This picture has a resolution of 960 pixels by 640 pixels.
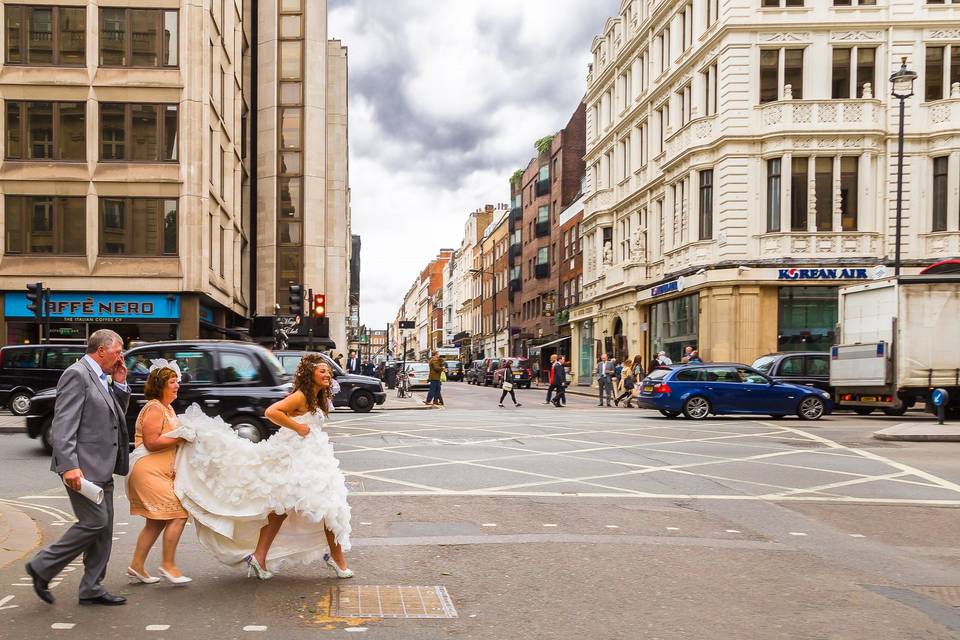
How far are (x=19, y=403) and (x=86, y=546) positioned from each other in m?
18.4

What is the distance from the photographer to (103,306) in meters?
30.7

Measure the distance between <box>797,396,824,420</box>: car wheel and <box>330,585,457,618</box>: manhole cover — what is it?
18.7 m

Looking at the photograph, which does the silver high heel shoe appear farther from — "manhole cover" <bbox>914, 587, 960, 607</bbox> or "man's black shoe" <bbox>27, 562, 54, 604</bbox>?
"manhole cover" <bbox>914, 587, 960, 607</bbox>

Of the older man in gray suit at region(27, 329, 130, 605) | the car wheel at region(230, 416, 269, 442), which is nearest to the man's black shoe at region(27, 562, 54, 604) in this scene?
the older man in gray suit at region(27, 329, 130, 605)

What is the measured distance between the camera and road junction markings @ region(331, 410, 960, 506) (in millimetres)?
10664

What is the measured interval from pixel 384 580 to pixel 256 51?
5207cm

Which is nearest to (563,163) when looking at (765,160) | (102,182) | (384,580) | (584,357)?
(584,357)

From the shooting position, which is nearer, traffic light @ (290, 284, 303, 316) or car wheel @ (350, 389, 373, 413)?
traffic light @ (290, 284, 303, 316)

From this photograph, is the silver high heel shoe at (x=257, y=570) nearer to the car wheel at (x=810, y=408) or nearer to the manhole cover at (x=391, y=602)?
the manhole cover at (x=391, y=602)

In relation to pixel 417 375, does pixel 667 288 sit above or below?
above

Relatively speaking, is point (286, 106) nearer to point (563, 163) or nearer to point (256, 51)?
point (256, 51)

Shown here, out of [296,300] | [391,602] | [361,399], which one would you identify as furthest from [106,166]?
[391,602]

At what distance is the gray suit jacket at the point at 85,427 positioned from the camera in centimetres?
528

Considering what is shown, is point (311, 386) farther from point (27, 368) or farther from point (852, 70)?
point (852, 70)
